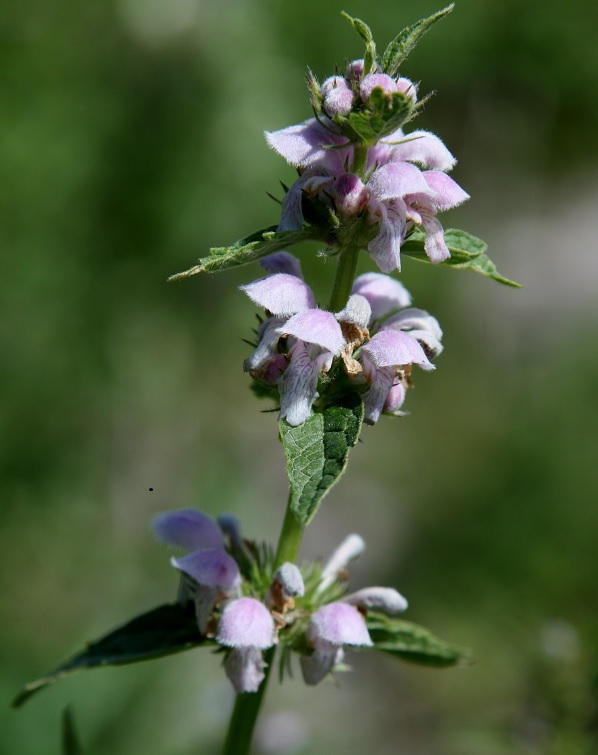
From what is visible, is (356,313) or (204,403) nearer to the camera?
(356,313)

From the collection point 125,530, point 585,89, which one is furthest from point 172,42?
point 585,89

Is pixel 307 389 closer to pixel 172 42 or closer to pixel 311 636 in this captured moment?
pixel 311 636

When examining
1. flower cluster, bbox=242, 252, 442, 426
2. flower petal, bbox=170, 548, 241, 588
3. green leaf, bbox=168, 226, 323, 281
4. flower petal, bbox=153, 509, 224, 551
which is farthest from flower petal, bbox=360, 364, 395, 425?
flower petal, bbox=153, 509, 224, 551

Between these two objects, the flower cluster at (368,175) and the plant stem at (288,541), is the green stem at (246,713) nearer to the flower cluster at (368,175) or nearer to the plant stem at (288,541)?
the plant stem at (288,541)

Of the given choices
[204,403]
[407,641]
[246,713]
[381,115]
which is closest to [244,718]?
[246,713]

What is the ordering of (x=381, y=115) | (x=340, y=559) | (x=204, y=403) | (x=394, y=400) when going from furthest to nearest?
(x=204, y=403) → (x=340, y=559) → (x=394, y=400) → (x=381, y=115)

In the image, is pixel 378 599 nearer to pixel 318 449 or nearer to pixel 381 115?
pixel 318 449
